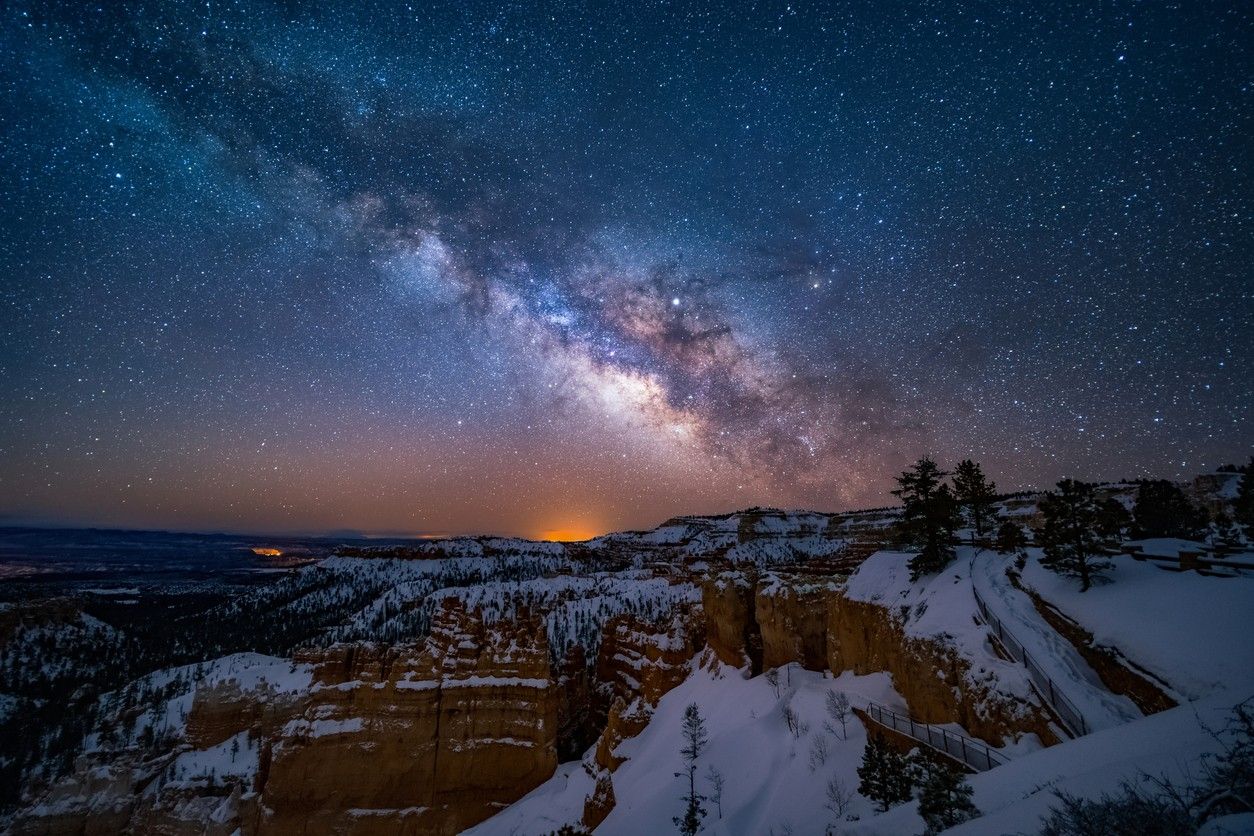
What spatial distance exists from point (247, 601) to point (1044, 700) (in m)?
223

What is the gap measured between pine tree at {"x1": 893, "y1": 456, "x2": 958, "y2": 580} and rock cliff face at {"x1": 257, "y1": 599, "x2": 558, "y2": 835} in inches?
1052

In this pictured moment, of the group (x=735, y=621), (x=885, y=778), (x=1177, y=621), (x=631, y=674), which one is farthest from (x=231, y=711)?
(x=1177, y=621)

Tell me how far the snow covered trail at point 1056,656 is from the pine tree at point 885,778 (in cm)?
433

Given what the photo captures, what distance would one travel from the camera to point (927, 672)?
17.6 m

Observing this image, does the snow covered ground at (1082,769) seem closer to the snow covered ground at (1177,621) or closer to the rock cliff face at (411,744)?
the snow covered ground at (1177,621)

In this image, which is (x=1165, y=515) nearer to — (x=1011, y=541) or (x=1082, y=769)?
(x=1011, y=541)

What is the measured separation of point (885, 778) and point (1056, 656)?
6847 mm

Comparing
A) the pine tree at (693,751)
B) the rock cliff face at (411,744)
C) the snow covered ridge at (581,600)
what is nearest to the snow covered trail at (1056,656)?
the pine tree at (693,751)

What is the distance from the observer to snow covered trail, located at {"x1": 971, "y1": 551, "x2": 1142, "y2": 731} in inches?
482

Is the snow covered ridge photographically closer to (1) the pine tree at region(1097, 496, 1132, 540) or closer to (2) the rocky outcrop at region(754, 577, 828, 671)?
(2) the rocky outcrop at region(754, 577, 828, 671)

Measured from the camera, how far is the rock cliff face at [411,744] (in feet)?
107

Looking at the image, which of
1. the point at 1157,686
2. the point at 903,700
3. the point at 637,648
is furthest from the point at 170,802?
the point at 1157,686

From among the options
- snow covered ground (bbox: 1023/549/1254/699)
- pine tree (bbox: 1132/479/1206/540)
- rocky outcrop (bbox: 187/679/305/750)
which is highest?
pine tree (bbox: 1132/479/1206/540)

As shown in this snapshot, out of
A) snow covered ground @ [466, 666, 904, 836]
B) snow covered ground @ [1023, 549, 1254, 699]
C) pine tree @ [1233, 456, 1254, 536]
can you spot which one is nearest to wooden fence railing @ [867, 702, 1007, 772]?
snow covered ground @ [466, 666, 904, 836]
